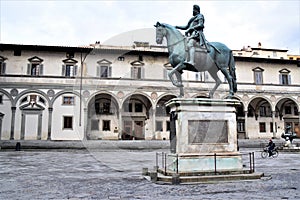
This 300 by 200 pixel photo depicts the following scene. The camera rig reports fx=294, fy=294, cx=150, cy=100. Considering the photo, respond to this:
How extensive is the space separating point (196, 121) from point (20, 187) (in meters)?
4.84

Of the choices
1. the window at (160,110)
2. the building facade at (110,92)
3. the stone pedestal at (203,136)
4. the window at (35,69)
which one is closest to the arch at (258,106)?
the building facade at (110,92)

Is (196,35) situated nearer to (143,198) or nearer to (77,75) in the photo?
(143,198)

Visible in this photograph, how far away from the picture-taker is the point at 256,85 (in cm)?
3547

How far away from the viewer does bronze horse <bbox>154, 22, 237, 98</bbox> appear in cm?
862

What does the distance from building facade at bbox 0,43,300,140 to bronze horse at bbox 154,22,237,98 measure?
77.6 feet

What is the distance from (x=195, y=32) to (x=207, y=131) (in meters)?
2.89

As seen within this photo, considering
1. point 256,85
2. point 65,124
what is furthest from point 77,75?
point 256,85

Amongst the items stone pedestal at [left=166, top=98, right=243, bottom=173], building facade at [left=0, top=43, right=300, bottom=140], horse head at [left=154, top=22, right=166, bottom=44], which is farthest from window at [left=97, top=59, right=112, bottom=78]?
stone pedestal at [left=166, top=98, right=243, bottom=173]

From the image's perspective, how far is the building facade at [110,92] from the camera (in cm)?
3127

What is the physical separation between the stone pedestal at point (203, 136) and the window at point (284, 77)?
31.9 m

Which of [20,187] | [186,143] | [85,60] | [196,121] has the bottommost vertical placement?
[20,187]

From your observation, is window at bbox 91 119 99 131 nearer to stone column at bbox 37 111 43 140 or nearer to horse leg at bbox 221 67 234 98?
stone column at bbox 37 111 43 140

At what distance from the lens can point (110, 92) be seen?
32438 millimetres

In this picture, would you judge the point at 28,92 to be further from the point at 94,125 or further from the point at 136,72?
the point at 136,72
